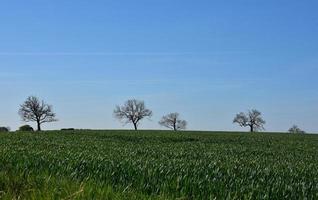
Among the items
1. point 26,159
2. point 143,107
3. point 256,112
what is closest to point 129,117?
point 143,107

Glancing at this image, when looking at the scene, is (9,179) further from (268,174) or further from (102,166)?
(268,174)

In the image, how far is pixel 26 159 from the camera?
13805 millimetres

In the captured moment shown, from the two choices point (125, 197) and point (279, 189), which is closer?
point (125, 197)

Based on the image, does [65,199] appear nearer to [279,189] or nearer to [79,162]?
[279,189]

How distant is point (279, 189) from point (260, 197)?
135cm

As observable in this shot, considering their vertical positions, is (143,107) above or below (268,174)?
above

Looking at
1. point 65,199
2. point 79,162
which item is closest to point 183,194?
point 65,199

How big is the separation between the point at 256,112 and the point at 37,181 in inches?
5666

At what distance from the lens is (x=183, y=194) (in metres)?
8.61

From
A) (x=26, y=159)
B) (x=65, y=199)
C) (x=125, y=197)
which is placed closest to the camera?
(x=65, y=199)

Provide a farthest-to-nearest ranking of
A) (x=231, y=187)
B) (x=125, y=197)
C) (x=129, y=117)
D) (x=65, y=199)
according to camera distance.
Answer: (x=129, y=117)
(x=231, y=187)
(x=125, y=197)
(x=65, y=199)

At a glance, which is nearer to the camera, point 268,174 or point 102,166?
point 102,166

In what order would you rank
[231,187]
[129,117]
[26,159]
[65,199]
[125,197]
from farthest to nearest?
[129,117]
[26,159]
[231,187]
[125,197]
[65,199]

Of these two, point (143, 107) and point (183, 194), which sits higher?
point (143, 107)
